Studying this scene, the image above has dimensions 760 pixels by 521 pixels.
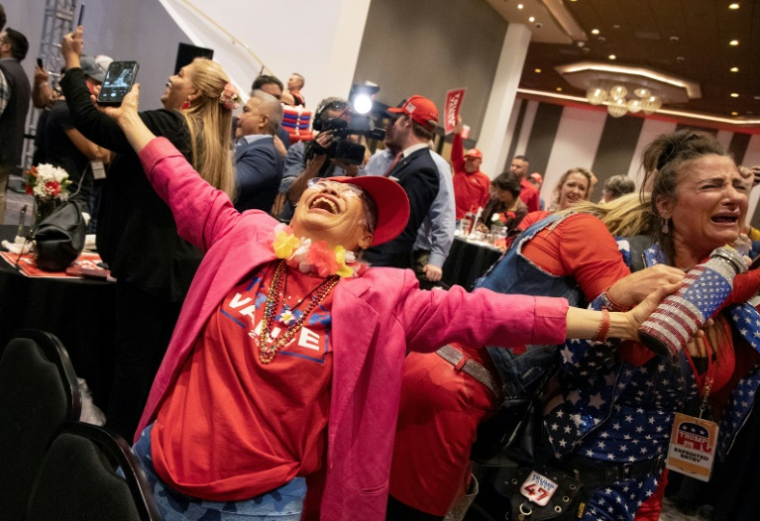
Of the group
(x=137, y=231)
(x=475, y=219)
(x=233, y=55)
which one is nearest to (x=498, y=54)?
(x=475, y=219)

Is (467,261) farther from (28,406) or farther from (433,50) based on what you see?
(28,406)

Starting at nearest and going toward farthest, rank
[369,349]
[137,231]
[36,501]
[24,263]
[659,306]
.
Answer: [36,501] → [659,306] → [369,349] → [137,231] → [24,263]

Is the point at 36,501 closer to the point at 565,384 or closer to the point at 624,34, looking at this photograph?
the point at 565,384

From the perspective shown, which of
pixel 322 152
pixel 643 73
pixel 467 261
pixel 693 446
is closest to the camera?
pixel 693 446

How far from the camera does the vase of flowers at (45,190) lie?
2404mm

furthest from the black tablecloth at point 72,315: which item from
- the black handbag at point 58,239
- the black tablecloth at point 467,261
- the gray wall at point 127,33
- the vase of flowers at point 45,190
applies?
the black tablecloth at point 467,261

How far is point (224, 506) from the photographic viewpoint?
129 cm

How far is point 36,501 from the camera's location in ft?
3.67

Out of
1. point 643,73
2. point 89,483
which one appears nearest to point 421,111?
point 89,483

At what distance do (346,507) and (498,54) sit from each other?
10.8 metres

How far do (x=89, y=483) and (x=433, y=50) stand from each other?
9.09 meters

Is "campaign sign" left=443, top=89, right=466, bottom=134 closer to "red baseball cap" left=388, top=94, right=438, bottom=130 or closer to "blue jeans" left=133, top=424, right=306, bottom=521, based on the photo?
"red baseball cap" left=388, top=94, right=438, bottom=130

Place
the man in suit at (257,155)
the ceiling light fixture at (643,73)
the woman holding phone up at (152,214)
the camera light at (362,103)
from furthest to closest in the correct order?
1. the ceiling light fixture at (643,73)
2. the camera light at (362,103)
3. the man in suit at (257,155)
4. the woman holding phone up at (152,214)

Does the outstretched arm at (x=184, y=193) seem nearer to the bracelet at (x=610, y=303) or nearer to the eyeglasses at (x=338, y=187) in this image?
the eyeglasses at (x=338, y=187)
